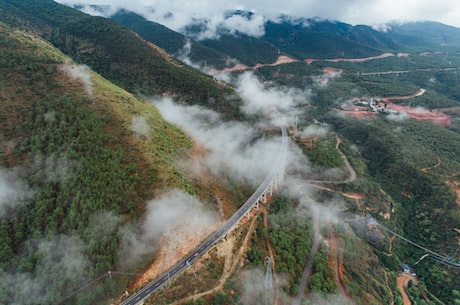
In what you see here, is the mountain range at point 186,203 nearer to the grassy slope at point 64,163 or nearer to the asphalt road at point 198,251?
the grassy slope at point 64,163

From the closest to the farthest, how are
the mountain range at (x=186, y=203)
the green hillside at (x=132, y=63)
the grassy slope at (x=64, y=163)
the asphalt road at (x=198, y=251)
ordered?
the asphalt road at (x=198, y=251)
the grassy slope at (x=64, y=163)
the mountain range at (x=186, y=203)
the green hillside at (x=132, y=63)

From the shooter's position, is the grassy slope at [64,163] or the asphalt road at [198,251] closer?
the asphalt road at [198,251]

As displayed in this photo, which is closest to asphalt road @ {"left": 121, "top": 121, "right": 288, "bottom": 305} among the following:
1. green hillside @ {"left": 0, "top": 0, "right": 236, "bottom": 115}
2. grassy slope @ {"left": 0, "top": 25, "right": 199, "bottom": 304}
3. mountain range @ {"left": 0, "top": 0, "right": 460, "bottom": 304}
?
mountain range @ {"left": 0, "top": 0, "right": 460, "bottom": 304}

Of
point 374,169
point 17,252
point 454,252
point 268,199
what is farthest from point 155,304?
point 374,169

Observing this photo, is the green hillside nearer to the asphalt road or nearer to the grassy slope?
the grassy slope

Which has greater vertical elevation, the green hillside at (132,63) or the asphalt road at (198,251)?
the green hillside at (132,63)

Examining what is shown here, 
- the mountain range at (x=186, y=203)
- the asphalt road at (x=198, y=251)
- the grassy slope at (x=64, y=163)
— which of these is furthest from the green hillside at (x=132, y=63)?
the asphalt road at (x=198, y=251)

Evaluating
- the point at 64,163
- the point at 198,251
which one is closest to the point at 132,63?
the point at 64,163

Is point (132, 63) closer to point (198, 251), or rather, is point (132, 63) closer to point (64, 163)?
point (64, 163)
